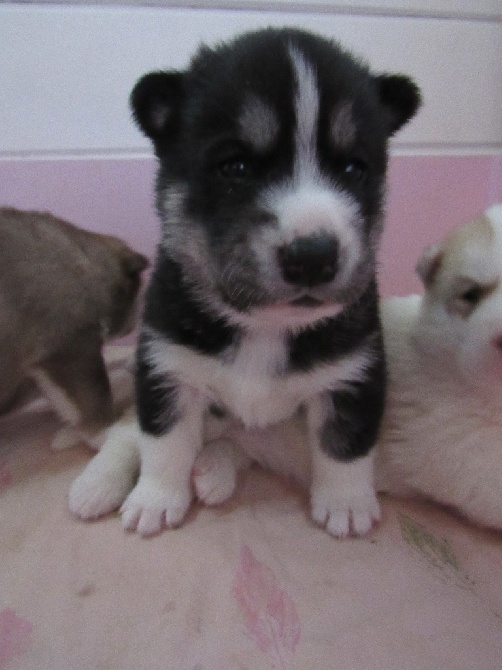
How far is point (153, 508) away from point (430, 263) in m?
1.03

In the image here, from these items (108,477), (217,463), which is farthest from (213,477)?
(108,477)

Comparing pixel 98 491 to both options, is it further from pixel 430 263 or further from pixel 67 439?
pixel 430 263

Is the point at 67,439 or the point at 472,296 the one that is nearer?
the point at 472,296

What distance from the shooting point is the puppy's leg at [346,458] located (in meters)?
1.52

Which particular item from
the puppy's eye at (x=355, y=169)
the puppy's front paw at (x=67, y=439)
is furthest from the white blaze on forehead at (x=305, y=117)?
the puppy's front paw at (x=67, y=439)

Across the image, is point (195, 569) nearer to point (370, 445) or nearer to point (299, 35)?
point (370, 445)

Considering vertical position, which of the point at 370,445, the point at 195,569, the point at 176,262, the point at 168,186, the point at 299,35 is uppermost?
the point at 299,35

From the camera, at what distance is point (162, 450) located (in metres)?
1.54

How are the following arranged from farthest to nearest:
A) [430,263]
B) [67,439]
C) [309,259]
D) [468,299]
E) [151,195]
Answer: [151,195], [67,439], [430,263], [468,299], [309,259]

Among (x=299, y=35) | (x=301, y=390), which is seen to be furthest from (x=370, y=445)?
(x=299, y=35)

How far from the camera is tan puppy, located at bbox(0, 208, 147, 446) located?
70.0 inches

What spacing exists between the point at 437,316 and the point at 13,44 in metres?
1.90

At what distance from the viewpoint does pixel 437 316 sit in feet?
5.31

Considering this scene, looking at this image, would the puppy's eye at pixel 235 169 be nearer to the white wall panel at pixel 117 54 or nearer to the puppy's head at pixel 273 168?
the puppy's head at pixel 273 168
